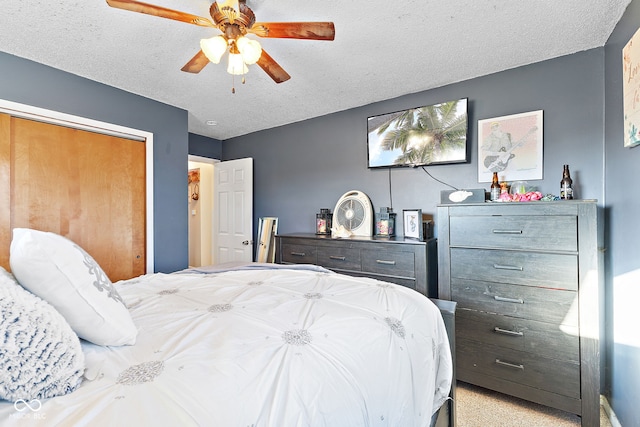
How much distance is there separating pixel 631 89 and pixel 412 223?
159cm

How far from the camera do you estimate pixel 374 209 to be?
3078mm

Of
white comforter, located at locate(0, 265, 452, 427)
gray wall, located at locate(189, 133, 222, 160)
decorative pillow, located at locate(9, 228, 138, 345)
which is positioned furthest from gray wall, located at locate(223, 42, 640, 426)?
decorative pillow, located at locate(9, 228, 138, 345)

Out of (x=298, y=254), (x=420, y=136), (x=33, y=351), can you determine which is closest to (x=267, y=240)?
(x=298, y=254)

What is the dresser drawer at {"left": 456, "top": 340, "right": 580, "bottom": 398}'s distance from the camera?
176 cm

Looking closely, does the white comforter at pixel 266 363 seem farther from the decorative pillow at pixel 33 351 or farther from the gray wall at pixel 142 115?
the gray wall at pixel 142 115

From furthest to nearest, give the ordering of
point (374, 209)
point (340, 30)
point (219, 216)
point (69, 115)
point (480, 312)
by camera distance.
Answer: point (219, 216) < point (374, 209) < point (69, 115) < point (480, 312) < point (340, 30)

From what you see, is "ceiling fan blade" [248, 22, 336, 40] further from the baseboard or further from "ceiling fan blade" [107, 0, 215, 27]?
the baseboard

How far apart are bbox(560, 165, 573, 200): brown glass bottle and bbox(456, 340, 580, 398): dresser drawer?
1.07m

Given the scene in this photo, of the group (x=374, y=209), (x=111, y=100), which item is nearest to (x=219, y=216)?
(x=111, y=100)

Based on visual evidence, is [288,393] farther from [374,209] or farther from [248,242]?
[248,242]

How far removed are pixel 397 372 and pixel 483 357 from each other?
1445mm

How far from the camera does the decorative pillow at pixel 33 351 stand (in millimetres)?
574

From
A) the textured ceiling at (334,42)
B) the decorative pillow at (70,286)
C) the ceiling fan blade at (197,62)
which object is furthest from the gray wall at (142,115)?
the decorative pillow at (70,286)

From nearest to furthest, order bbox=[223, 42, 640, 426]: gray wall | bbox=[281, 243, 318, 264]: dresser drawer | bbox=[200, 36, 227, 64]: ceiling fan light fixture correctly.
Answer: bbox=[200, 36, 227, 64]: ceiling fan light fixture, bbox=[223, 42, 640, 426]: gray wall, bbox=[281, 243, 318, 264]: dresser drawer
